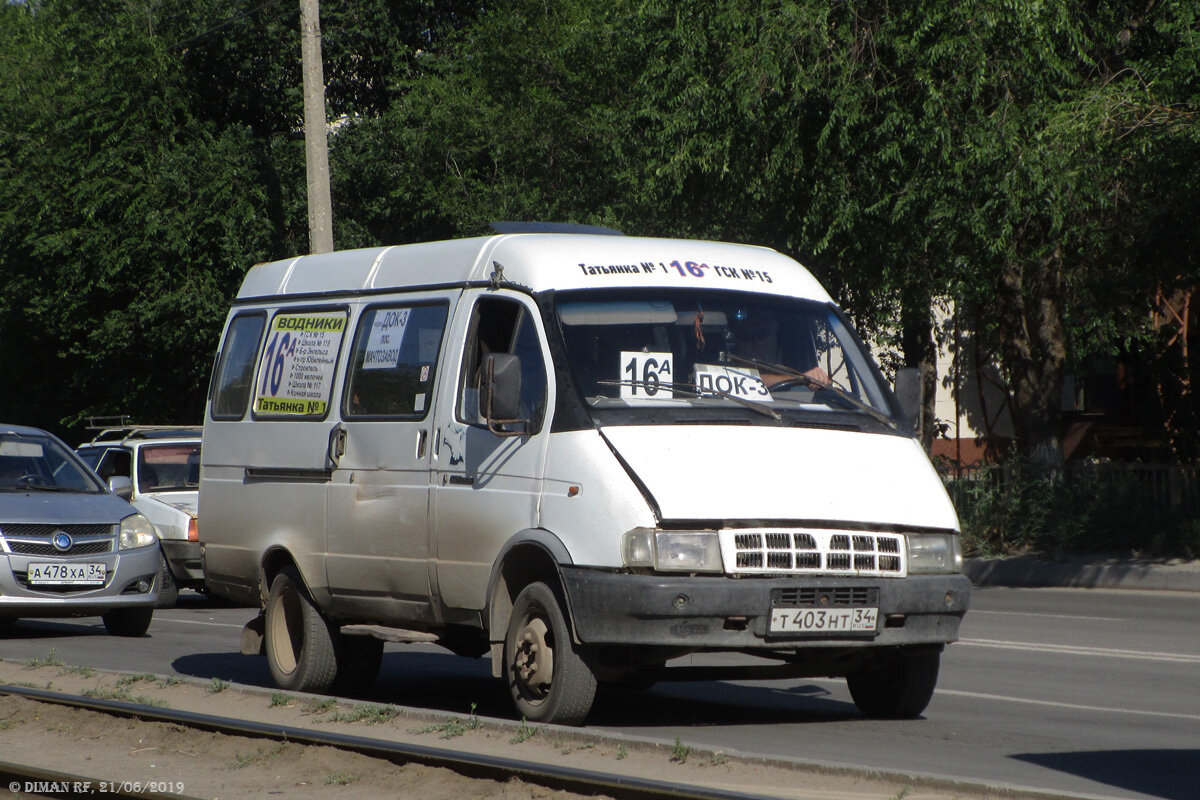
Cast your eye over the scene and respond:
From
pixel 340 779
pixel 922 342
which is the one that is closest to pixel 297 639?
pixel 340 779

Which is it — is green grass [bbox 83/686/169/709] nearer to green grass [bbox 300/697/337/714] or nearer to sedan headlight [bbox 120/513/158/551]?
green grass [bbox 300/697/337/714]

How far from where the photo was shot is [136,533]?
44.1 ft

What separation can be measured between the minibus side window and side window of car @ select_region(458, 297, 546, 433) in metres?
0.27

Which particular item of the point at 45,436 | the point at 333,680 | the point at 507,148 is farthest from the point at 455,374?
the point at 507,148

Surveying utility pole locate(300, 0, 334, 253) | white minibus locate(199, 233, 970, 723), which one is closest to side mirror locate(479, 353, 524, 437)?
white minibus locate(199, 233, 970, 723)

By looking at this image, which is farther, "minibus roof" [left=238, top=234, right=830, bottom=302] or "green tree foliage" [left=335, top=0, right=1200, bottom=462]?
"green tree foliage" [left=335, top=0, right=1200, bottom=462]

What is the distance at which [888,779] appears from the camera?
5777mm

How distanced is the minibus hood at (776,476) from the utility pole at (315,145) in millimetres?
12115

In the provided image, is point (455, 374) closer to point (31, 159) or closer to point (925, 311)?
point (925, 311)

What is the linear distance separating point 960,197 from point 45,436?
9769mm

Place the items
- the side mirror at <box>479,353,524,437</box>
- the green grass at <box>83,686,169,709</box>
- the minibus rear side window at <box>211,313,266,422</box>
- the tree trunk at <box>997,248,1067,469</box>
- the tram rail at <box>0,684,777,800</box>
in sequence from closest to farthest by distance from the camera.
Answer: the tram rail at <box>0,684,777,800</box> → the side mirror at <box>479,353,524,437</box> → the green grass at <box>83,686,169,709</box> → the minibus rear side window at <box>211,313,266,422</box> → the tree trunk at <box>997,248,1067,469</box>

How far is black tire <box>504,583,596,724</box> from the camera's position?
7.09 m

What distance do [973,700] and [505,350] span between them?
332cm

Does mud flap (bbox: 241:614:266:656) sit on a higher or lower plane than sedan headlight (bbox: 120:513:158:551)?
lower
